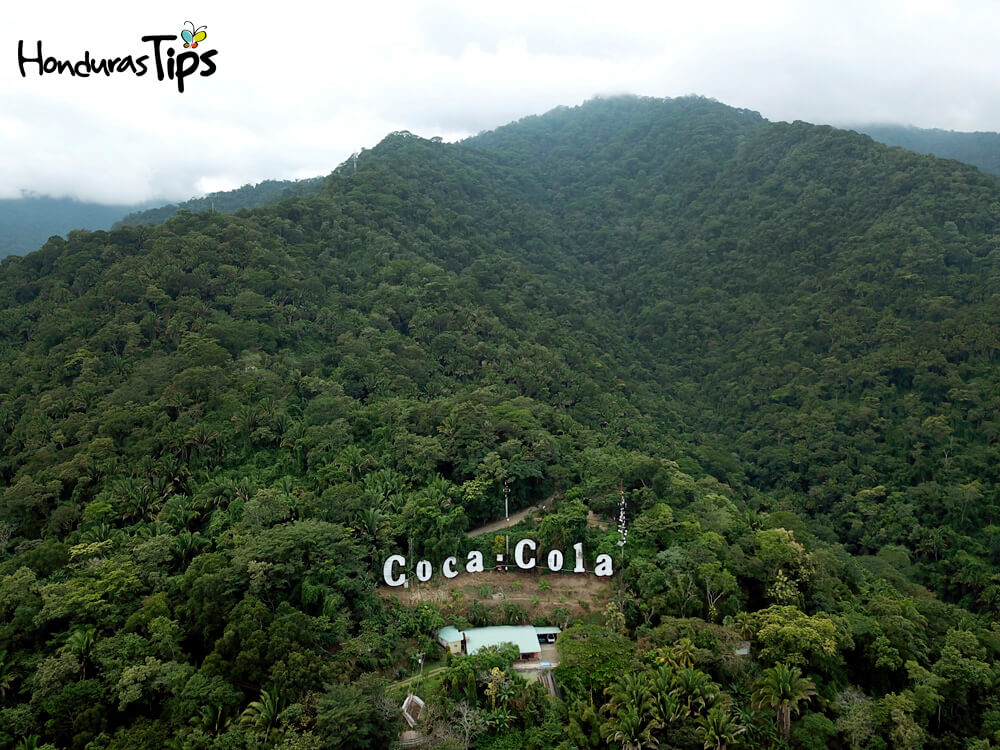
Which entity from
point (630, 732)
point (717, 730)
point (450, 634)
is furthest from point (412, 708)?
point (717, 730)

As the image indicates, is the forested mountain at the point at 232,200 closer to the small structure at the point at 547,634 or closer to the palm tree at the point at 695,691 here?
the small structure at the point at 547,634

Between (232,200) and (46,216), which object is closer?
(232,200)

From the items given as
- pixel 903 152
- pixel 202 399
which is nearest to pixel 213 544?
pixel 202 399

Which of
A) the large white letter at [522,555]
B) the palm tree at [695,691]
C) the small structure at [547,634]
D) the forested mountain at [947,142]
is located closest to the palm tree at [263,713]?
the small structure at [547,634]

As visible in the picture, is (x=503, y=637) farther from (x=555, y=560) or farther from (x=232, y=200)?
(x=232, y=200)

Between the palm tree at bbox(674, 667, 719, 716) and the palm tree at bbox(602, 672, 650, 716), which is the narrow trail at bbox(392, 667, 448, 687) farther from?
the palm tree at bbox(674, 667, 719, 716)

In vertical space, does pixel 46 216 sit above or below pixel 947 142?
below

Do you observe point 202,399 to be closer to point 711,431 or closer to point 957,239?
point 711,431
